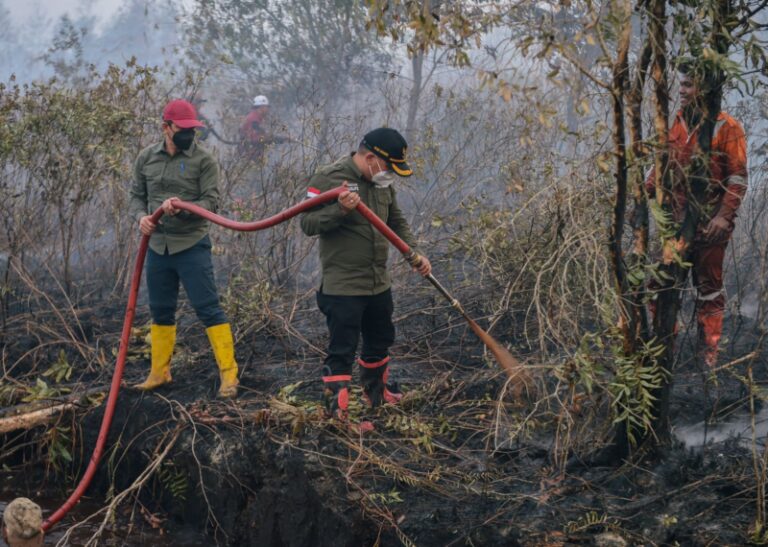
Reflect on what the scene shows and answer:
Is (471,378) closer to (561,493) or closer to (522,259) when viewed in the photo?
(522,259)

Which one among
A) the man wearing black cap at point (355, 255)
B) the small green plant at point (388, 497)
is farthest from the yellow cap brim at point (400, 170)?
the small green plant at point (388, 497)

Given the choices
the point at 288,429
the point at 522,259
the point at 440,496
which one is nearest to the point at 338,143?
the point at 522,259

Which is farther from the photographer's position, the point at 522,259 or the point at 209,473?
the point at 522,259

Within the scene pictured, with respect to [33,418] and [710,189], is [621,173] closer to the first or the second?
[710,189]

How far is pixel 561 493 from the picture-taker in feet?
13.6

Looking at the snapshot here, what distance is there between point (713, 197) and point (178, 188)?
3357mm

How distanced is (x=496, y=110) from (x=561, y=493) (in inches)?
268

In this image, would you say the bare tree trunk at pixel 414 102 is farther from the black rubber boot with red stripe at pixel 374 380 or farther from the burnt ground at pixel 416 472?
the burnt ground at pixel 416 472

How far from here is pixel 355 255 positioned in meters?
4.84

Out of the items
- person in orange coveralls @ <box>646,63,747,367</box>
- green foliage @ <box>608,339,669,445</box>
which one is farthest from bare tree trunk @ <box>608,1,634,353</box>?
person in orange coveralls @ <box>646,63,747,367</box>

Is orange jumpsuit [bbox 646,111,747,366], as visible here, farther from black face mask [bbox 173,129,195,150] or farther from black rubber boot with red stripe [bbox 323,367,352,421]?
black face mask [bbox 173,129,195,150]

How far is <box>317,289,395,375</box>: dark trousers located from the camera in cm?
487

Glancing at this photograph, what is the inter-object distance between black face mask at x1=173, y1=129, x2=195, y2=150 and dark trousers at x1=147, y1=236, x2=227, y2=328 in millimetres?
621

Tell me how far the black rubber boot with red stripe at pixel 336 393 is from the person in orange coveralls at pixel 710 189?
1.78 meters
